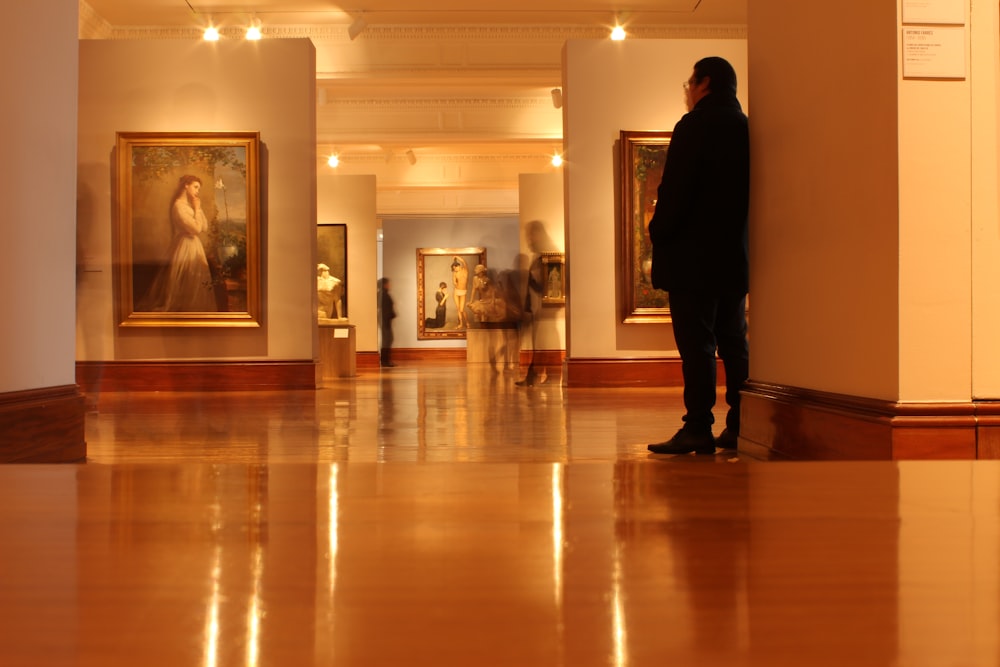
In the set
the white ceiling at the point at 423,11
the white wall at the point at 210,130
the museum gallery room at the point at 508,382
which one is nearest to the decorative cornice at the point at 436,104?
the museum gallery room at the point at 508,382

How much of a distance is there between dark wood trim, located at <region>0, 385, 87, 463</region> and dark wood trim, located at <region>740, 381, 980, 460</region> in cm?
361

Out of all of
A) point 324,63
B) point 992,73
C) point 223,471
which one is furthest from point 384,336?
point 223,471

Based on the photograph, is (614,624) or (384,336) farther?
(384,336)

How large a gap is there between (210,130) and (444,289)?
65.4ft

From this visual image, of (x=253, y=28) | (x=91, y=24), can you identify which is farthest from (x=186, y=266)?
(x=91, y=24)

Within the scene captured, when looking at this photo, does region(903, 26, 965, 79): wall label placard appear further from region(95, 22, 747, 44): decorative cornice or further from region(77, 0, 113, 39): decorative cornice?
region(77, 0, 113, 39): decorative cornice

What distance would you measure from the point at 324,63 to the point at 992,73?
524 inches

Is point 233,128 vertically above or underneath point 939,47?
above

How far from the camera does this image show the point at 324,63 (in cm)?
1534

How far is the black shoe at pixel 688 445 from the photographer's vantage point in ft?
16.4

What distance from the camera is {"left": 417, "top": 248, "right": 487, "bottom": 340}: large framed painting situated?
104 ft

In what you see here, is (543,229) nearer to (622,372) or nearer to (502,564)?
(622,372)

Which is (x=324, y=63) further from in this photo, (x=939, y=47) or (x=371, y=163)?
(x=939, y=47)

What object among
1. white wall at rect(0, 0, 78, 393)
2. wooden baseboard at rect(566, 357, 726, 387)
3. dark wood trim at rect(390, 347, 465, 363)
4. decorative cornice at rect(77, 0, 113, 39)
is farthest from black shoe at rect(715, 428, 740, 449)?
dark wood trim at rect(390, 347, 465, 363)
